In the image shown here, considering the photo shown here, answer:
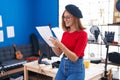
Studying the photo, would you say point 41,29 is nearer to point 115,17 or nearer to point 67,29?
point 67,29

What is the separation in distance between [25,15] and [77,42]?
11.2 feet

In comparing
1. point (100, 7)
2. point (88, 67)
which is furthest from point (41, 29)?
point (100, 7)

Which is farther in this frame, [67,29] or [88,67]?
[88,67]

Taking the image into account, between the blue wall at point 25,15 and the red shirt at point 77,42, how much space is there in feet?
9.56

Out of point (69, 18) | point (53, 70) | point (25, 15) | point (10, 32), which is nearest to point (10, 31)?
point (10, 32)

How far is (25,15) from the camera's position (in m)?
4.98

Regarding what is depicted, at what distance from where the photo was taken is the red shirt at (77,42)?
1801mm

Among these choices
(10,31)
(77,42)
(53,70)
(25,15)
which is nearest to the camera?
(77,42)

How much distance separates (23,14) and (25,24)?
0.27 metres

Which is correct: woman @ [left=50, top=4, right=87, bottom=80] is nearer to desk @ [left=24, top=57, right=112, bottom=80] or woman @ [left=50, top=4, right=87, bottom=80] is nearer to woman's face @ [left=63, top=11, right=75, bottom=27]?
woman's face @ [left=63, top=11, right=75, bottom=27]

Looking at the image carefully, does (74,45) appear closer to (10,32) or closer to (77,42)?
(77,42)

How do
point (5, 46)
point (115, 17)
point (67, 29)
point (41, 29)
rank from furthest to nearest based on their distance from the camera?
point (5, 46), point (115, 17), point (41, 29), point (67, 29)

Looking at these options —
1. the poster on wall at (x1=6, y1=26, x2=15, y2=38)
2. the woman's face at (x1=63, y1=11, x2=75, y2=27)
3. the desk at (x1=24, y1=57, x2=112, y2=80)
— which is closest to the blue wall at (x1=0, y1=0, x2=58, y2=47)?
the poster on wall at (x1=6, y1=26, x2=15, y2=38)

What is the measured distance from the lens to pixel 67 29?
2.04 m
